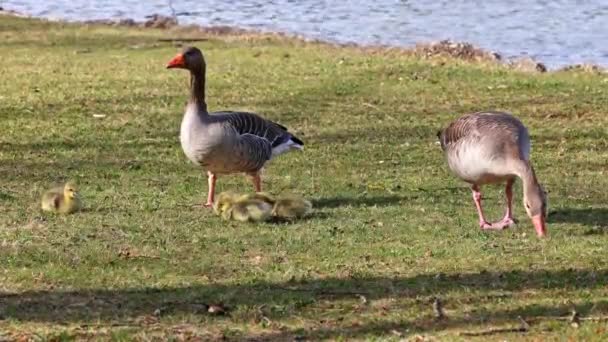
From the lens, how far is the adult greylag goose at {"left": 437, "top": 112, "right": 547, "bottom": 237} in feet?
28.9

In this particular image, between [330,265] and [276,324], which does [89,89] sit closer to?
[330,265]

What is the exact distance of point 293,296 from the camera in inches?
281

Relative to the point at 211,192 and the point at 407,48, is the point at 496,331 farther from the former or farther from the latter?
the point at 407,48

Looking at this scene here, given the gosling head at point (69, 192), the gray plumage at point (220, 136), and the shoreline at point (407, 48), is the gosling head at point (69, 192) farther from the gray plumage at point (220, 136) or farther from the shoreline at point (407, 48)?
the shoreline at point (407, 48)

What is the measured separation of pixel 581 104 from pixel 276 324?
9509 millimetres

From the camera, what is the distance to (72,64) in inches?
731

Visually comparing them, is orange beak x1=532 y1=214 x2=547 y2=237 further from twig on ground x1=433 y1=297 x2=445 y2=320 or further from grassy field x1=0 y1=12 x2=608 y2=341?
twig on ground x1=433 y1=297 x2=445 y2=320

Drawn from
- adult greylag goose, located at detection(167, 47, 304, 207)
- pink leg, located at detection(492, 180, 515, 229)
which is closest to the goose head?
adult greylag goose, located at detection(167, 47, 304, 207)

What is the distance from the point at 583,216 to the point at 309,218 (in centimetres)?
207

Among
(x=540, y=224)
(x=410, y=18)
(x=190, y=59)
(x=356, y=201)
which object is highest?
(x=190, y=59)

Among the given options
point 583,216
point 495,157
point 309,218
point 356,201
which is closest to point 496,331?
point 495,157

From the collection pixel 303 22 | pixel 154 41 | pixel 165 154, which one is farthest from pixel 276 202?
pixel 303 22

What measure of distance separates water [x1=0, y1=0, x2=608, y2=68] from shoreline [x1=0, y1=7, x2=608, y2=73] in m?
0.78

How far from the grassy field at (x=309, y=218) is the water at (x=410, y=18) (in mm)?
4453
